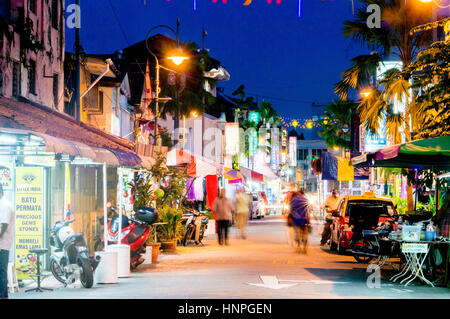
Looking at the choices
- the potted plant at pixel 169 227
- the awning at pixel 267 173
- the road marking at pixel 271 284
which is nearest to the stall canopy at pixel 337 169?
the potted plant at pixel 169 227

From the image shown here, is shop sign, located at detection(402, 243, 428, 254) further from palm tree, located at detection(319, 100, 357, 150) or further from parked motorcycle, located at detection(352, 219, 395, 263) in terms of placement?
palm tree, located at detection(319, 100, 357, 150)

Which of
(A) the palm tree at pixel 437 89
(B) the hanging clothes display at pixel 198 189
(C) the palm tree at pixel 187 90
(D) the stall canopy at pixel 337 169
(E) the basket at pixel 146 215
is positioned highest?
(C) the palm tree at pixel 187 90

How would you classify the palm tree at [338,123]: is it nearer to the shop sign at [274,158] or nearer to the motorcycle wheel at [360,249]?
the shop sign at [274,158]

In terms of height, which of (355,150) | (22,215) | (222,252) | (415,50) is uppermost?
(415,50)

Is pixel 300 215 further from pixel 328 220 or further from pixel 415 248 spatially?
pixel 415 248

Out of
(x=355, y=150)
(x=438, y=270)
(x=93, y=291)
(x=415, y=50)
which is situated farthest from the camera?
(x=355, y=150)

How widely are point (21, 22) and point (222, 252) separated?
9.49 metres

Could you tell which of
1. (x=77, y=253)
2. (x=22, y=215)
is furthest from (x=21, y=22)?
(x=77, y=253)

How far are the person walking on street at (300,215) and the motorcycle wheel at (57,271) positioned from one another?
31.9ft

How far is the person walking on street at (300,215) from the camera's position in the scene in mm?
21172

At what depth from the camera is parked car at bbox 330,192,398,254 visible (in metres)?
20.0
